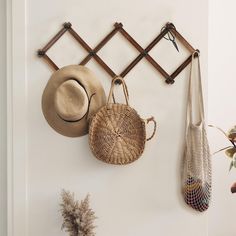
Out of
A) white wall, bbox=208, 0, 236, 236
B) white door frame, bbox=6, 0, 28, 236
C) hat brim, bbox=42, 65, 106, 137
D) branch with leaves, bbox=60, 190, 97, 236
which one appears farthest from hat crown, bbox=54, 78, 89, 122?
white wall, bbox=208, 0, 236, 236

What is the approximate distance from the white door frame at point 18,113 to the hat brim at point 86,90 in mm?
113

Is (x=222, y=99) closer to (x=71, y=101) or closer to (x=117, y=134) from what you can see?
(x=117, y=134)

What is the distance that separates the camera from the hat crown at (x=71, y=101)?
4.26ft

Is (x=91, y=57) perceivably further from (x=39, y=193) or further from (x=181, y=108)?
(x=39, y=193)

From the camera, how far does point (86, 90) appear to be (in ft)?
4.41

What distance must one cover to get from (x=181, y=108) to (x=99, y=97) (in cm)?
35

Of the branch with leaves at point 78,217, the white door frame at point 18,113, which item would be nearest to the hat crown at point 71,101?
the white door frame at point 18,113

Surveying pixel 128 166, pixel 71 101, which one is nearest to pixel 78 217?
pixel 128 166

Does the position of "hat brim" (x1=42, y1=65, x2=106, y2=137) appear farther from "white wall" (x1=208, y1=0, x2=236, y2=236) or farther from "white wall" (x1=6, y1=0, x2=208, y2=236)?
"white wall" (x1=208, y1=0, x2=236, y2=236)

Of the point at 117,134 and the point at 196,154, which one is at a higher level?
the point at 117,134

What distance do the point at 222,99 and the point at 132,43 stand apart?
0.54 m
